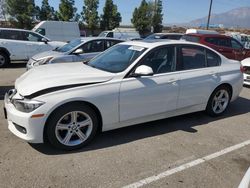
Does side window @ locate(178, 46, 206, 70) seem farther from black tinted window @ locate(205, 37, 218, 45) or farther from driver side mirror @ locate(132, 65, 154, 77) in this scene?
black tinted window @ locate(205, 37, 218, 45)

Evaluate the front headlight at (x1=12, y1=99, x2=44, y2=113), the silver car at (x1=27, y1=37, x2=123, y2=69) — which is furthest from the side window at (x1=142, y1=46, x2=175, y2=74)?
the silver car at (x1=27, y1=37, x2=123, y2=69)

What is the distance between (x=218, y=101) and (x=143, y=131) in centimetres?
193

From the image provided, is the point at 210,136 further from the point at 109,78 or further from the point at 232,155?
the point at 109,78

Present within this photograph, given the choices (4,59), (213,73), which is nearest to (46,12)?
(4,59)

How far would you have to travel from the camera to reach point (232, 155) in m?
4.20

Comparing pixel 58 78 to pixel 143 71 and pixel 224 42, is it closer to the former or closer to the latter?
pixel 143 71

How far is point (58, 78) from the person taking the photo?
4105mm

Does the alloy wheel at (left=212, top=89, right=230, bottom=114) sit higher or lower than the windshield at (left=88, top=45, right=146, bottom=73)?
lower

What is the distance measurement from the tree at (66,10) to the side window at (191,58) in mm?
35119

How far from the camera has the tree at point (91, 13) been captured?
1582 inches

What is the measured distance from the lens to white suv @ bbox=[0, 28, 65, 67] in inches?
451

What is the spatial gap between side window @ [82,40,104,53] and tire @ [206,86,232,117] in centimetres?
496

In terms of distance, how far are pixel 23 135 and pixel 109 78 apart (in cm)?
146

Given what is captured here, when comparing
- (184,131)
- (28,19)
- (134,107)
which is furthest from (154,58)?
(28,19)
